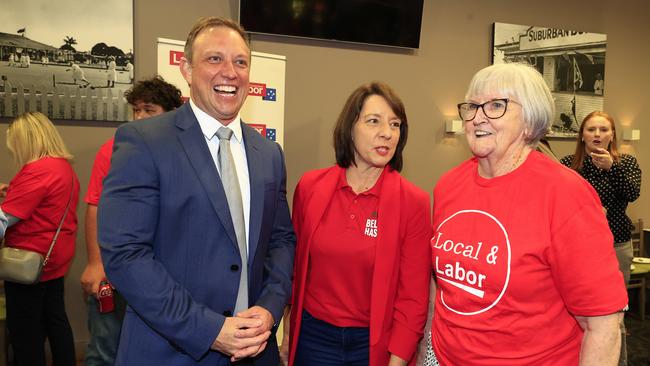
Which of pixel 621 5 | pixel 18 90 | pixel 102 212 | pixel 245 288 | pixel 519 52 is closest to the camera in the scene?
pixel 102 212

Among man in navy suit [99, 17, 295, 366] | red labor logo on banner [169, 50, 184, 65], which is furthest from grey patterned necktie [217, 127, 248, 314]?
red labor logo on banner [169, 50, 184, 65]

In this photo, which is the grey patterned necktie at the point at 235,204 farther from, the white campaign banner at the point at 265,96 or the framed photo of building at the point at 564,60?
the framed photo of building at the point at 564,60

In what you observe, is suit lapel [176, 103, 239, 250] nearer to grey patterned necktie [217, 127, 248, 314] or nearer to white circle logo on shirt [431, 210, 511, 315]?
grey patterned necktie [217, 127, 248, 314]

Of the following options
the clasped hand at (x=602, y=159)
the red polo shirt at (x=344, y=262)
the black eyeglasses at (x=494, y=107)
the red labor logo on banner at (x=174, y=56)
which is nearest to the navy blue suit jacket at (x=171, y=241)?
the red polo shirt at (x=344, y=262)

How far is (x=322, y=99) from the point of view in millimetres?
4523

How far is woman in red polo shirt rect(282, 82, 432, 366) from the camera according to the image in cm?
183

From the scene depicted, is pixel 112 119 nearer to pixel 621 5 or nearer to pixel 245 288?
pixel 245 288

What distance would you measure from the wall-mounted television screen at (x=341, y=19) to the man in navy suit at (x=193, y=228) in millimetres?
2700

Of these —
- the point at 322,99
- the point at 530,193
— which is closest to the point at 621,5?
the point at 322,99

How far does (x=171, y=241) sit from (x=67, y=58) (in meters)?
3.00

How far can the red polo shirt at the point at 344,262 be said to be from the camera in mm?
1863

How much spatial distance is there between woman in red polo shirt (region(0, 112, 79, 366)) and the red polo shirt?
76.1 inches

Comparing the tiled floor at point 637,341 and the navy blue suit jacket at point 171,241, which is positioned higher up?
the navy blue suit jacket at point 171,241

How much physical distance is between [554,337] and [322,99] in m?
3.45
